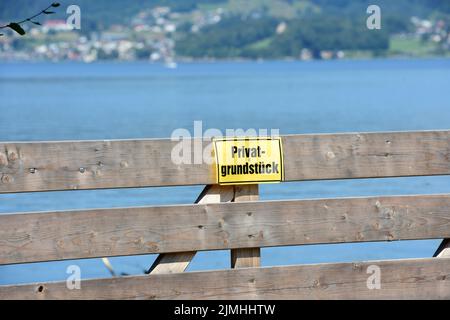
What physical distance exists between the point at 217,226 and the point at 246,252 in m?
0.27

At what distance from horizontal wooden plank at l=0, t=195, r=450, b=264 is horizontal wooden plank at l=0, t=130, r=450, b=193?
166 mm

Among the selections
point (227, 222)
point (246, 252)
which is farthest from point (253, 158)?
point (246, 252)

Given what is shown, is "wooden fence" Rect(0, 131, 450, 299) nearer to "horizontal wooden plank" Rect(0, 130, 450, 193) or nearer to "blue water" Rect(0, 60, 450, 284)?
"horizontal wooden plank" Rect(0, 130, 450, 193)

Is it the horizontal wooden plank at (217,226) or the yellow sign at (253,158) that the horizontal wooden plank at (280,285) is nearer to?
the horizontal wooden plank at (217,226)

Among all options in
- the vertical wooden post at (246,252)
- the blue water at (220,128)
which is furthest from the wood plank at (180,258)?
the blue water at (220,128)

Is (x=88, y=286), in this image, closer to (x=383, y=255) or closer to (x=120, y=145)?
(x=120, y=145)

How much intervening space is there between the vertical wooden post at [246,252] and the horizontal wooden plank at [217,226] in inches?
3.2

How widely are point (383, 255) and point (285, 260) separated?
1.40 metres

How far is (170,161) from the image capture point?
5859 millimetres

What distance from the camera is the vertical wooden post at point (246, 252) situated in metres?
6.01

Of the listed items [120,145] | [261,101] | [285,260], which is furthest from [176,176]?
[261,101]

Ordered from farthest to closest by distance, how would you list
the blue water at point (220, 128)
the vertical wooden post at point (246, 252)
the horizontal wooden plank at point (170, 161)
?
the blue water at point (220, 128) → the vertical wooden post at point (246, 252) → the horizontal wooden plank at point (170, 161)

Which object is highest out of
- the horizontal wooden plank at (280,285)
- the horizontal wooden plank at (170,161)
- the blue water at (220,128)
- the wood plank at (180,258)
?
the horizontal wooden plank at (170,161)

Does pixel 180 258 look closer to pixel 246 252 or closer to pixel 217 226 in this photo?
pixel 217 226
